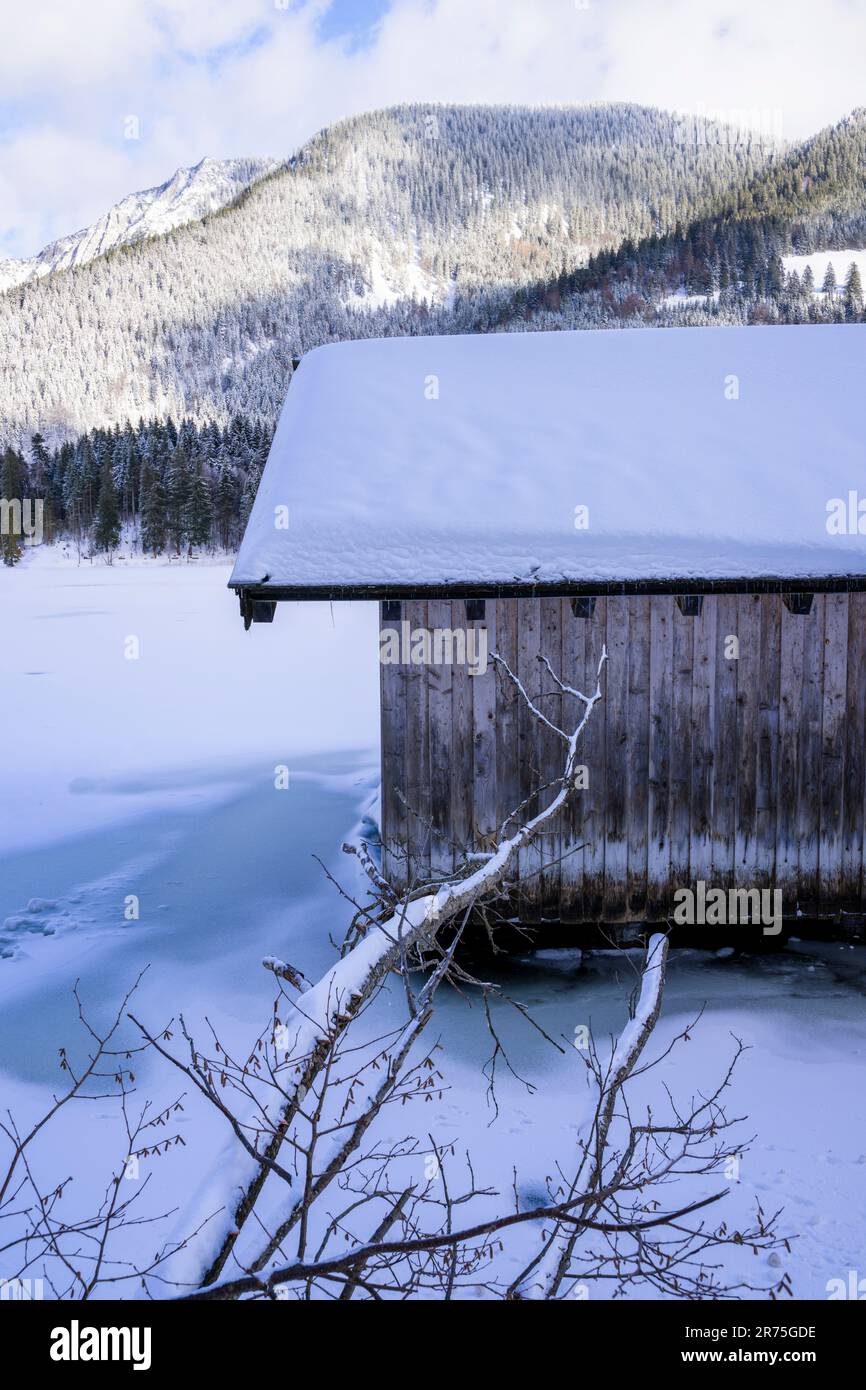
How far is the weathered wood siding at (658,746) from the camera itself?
6586 millimetres

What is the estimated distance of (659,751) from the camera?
6.71 m

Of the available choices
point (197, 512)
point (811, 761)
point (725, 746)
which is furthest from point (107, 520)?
point (811, 761)

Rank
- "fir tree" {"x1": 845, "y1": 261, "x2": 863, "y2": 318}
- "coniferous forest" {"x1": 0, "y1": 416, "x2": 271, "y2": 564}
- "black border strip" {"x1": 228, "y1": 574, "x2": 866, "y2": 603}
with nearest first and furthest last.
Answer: "black border strip" {"x1": 228, "y1": 574, "x2": 866, "y2": 603}
"coniferous forest" {"x1": 0, "y1": 416, "x2": 271, "y2": 564}
"fir tree" {"x1": 845, "y1": 261, "x2": 863, "y2": 318}

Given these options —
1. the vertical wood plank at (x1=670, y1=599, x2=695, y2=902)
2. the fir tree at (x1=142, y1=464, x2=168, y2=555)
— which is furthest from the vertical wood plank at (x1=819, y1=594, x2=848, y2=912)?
the fir tree at (x1=142, y1=464, x2=168, y2=555)

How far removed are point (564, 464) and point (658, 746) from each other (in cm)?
244

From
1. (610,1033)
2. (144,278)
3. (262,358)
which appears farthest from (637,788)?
(144,278)

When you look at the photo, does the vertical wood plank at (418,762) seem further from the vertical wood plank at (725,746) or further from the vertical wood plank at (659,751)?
the vertical wood plank at (725,746)

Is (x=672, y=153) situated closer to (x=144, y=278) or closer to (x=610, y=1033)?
(x=144, y=278)

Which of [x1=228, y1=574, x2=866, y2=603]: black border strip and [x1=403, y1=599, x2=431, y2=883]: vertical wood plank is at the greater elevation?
[x1=228, y1=574, x2=866, y2=603]: black border strip

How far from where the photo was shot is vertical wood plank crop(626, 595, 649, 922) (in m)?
6.63

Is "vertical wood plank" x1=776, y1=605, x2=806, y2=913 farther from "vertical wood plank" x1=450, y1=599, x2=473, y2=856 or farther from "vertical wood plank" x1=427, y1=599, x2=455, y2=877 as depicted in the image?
"vertical wood plank" x1=427, y1=599, x2=455, y2=877

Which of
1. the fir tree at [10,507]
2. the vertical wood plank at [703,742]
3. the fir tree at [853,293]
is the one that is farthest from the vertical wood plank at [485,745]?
the fir tree at [853,293]

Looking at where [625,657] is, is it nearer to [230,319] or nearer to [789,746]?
[789,746]

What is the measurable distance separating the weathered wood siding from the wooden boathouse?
0.7 inches
